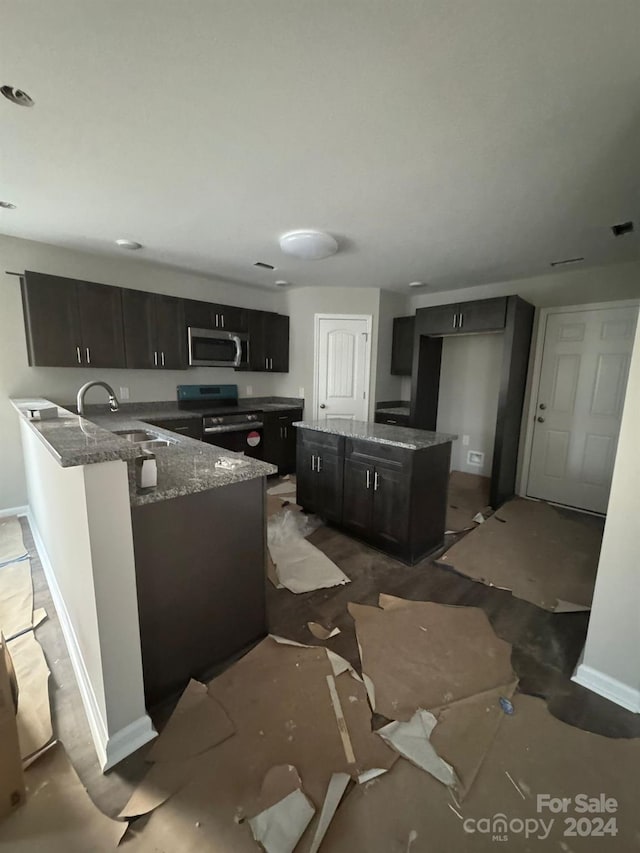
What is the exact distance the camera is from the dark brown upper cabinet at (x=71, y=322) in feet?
9.86

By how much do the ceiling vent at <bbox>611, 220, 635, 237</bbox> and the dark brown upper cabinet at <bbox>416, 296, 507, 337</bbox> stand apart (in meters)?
0.92

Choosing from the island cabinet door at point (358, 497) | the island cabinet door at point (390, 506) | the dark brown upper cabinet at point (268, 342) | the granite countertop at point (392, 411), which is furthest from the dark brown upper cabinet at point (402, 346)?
the island cabinet door at point (390, 506)

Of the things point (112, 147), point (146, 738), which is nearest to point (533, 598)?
point (146, 738)

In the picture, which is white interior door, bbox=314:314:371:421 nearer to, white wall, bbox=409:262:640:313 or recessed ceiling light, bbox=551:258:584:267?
white wall, bbox=409:262:640:313

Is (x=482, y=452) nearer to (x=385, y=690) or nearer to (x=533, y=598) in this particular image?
(x=533, y=598)

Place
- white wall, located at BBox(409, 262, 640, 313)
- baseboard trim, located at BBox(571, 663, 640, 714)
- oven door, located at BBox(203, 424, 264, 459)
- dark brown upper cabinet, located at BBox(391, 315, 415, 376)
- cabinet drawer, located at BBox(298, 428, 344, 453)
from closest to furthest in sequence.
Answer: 1. baseboard trim, located at BBox(571, 663, 640, 714)
2. cabinet drawer, located at BBox(298, 428, 344, 453)
3. white wall, located at BBox(409, 262, 640, 313)
4. oven door, located at BBox(203, 424, 264, 459)
5. dark brown upper cabinet, located at BBox(391, 315, 415, 376)

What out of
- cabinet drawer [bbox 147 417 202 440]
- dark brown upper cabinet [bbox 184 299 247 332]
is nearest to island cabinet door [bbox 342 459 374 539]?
cabinet drawer [bbox 147 417 202 440]

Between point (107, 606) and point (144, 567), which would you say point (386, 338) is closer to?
point (144, 567)

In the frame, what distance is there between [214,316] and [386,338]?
2255mm

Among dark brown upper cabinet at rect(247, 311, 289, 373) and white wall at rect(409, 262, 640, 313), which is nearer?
white wall at rect(409, 262, 640, 313)

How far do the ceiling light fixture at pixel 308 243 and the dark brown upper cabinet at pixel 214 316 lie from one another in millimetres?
1438

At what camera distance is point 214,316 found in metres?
4.04

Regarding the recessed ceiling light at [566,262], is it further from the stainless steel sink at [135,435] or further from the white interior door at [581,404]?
the stainless steel sink at [135,435]

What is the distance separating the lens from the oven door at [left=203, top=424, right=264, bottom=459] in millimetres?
3834
